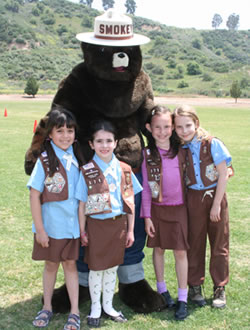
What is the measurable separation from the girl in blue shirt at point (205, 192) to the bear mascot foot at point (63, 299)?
2.74 ft

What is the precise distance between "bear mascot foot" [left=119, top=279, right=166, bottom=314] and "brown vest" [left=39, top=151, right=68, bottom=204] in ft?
→ 3.22

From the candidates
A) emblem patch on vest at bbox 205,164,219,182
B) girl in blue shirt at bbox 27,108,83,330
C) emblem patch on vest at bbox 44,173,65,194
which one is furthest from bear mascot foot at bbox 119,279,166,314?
emblem patch on vest at bbox 44,173,65,194

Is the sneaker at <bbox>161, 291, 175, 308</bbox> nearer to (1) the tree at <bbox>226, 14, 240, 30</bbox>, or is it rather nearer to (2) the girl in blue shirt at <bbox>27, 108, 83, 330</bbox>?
(2) the girl in blue shirt at <bbox>27, 108, 83, 330</bbox>

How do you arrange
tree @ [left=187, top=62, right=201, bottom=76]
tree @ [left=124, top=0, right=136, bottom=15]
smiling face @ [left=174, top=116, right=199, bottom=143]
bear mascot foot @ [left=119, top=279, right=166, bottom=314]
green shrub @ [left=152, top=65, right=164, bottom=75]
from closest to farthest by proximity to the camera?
1. smiling face @ [left=174, top=116, right=199, bottom=143]
2. bear mascot foot @ [left=119, top=279, right=166, bottom=314]
3. tree @ [left=187, top=62, right=201, bottom=76]
4. green shrub @ [left=152, top=65, right=164, bottom=75]
5. tree @ [left=124, top=0, right=136, bottom=15]

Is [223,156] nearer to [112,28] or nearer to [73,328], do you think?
[112,28]

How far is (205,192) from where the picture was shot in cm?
279

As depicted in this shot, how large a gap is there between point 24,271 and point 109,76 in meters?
1.89

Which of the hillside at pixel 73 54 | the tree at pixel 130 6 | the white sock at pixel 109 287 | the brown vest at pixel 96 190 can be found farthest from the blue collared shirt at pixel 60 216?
the tree at pixel 130 6

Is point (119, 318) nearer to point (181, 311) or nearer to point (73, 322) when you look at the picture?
point (73, 322)

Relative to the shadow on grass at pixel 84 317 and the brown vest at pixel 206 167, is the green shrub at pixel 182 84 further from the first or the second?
the shadow on grass at pixel 84 317

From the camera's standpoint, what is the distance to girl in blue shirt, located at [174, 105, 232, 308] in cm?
274

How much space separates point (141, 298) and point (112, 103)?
1.43 metres

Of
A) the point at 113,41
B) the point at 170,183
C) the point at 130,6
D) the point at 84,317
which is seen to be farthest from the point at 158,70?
the point at 130,6

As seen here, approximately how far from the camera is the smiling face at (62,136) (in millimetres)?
2549
